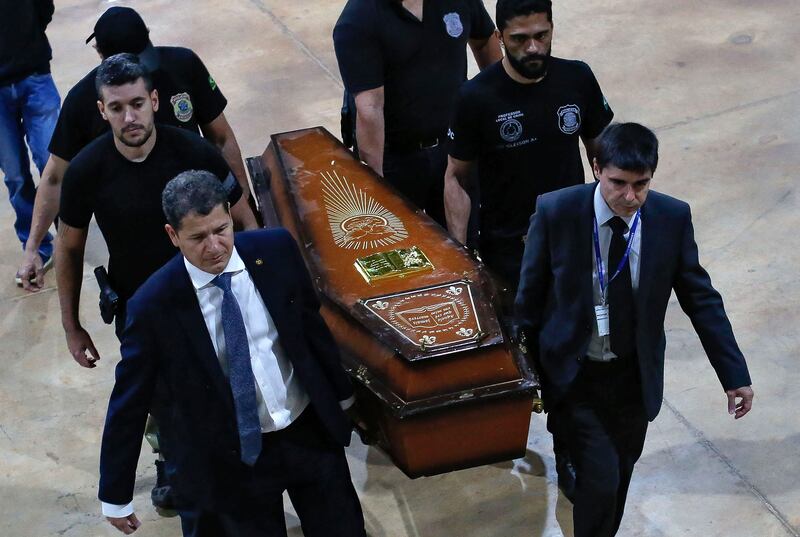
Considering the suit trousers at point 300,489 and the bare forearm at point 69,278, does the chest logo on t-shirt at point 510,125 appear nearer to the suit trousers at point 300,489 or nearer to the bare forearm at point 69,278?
the suit trousers at point 300,489

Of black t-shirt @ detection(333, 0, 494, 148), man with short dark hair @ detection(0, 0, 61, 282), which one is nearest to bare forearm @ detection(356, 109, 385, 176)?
black t-shirt @ detection(333, 0, 494, 148)

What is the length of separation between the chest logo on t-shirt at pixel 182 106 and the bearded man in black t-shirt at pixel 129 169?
17.3 inches

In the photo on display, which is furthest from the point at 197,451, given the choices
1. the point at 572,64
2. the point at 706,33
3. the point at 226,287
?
the point at 706,33

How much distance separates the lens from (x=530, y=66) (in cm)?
401

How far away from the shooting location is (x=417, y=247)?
4.22 metres

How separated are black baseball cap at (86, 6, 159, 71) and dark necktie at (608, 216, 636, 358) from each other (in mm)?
1869

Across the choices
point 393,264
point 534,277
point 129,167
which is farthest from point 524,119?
point 129,167

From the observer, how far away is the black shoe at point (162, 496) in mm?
4363

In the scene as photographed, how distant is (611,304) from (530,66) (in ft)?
3.19

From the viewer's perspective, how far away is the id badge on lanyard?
3375 mm

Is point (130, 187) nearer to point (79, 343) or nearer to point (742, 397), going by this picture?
point (79, 343)

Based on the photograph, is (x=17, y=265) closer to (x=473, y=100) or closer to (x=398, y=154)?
(x=398, y=154)

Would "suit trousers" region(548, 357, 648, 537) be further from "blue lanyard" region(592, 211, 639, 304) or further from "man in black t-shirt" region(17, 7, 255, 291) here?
"man in black t-shirt" region(17, 7, 255, 291)

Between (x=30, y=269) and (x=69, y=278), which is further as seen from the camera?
(x=30, y=269)
